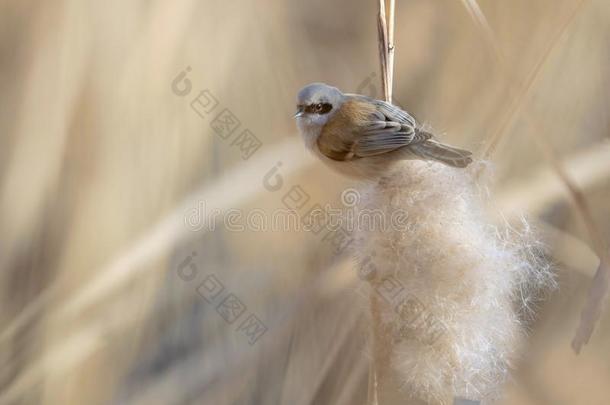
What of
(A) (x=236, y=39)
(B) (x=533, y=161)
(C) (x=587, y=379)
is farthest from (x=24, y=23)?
(C) (x=587, y=379)

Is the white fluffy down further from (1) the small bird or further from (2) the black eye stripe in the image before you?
(2) the black eye stripe

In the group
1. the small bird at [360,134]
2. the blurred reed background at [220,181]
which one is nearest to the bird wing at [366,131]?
the small bird at [360,134]

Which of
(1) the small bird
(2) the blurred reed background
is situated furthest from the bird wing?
(2) the blurred reed background

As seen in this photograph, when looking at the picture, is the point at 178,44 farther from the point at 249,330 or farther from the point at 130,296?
the point at 249,330

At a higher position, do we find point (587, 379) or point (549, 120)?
point (549, 120)

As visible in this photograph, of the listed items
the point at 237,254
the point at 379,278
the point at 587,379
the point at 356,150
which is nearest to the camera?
the point at 379,278
